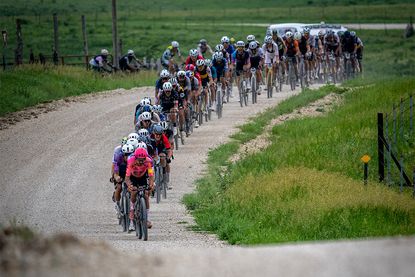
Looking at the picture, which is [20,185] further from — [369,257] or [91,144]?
[369,257]

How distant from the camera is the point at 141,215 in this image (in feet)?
62.7

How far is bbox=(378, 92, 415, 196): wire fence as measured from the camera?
2448 cm

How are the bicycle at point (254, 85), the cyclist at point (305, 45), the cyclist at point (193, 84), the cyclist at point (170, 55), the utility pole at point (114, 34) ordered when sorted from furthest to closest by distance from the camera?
the utility pole at point (114, 34) < the cyclist at point (305, 45) < the cyclist at point (170, 55) < the bicycle at point (254, 85) < the cyclist at point (193, 84)

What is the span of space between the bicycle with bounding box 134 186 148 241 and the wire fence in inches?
231

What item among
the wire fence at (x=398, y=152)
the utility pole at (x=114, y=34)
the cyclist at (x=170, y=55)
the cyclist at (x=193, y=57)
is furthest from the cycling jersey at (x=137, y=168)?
the utility pole at (x=114, y=34)

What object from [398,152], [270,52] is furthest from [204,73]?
[398,152]

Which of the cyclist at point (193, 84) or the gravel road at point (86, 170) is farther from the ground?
the cyclist at point (193, 84)

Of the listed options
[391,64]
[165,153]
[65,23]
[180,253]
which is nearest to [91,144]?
[165,153]

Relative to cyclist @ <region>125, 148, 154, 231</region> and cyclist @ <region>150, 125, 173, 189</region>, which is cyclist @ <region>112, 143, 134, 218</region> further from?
cyclist @ <region>150, 125, 173, 189</region>

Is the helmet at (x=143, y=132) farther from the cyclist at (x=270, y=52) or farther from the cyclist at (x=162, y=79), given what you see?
the cyclist at (x=270, y=52)

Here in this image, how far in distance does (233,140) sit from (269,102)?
23.8ft

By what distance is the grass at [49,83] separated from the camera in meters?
39.0

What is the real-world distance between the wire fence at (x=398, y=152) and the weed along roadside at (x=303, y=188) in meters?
0.42

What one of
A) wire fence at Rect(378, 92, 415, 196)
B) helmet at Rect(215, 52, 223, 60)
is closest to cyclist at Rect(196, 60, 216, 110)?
helmet at Rect(215, 52, 223, 60)
